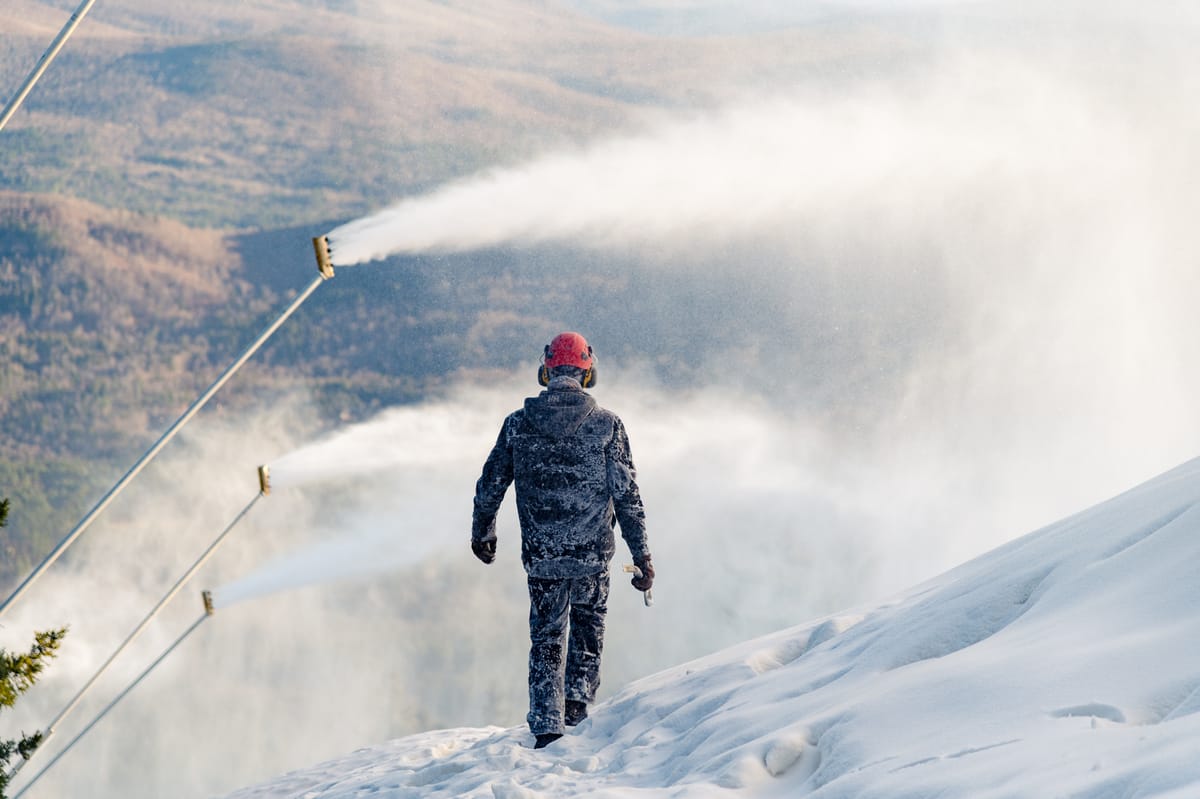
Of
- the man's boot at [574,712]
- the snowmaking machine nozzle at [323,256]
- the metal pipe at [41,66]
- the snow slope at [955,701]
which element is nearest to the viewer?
the snow slope at [955,701]

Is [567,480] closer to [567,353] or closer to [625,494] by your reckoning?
[625,494]

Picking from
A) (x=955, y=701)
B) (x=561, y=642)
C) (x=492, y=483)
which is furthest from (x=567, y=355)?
(x=955, y=701)

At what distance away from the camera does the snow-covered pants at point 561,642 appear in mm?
8297

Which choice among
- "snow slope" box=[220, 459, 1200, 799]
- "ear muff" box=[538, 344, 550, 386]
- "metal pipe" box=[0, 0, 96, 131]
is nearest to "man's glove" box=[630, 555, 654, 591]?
"snow slope" box=[220, 459, 1200, 799]

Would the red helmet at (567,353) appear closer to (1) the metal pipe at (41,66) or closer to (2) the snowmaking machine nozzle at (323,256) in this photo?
(2) the snowmaking machine nozzle at (323,256)

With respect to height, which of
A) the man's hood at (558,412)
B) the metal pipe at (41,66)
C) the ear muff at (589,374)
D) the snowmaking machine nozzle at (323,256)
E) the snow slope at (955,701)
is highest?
the metal pipe at (41,66)

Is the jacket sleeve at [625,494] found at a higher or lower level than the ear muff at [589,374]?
lower

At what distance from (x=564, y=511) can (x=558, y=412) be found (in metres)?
0.66

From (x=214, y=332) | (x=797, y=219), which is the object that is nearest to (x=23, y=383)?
(x=214, y=332)

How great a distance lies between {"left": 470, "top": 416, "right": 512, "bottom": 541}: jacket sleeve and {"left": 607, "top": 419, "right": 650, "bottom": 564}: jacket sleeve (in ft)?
2.29

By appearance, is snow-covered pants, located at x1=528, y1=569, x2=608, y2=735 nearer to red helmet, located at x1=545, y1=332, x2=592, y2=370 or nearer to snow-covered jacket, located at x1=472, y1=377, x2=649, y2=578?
snow-covered jacket, located at x1=472, y1=377, x2=649, y2=578

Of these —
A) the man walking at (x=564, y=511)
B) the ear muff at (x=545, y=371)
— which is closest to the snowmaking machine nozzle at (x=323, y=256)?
the ear muff at (x=545, y=371)

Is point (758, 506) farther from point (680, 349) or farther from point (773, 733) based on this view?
point (773, 733)

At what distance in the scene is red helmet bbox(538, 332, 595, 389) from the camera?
8.44 meters
